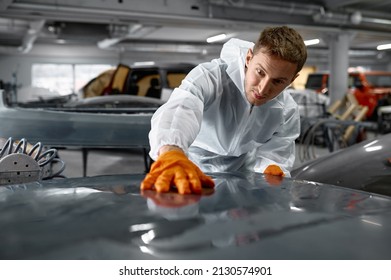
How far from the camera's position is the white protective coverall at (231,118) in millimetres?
1611

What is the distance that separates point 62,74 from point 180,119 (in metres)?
16.5

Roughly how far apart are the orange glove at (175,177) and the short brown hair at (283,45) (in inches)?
22.7

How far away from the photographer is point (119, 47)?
47.0 ft

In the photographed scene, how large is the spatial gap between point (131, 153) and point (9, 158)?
5837 mm

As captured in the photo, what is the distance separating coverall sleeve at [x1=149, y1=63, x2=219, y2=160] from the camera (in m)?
1.34

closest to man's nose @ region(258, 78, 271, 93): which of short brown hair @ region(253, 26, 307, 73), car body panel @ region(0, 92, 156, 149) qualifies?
short brown hair @ region(253, 26, 307, 73)

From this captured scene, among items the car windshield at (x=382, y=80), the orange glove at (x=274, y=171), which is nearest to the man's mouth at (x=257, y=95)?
the orange glove at (x=274, y=171)

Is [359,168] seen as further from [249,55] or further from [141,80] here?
[141,80]

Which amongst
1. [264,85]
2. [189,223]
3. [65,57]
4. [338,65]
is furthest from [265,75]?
[65,57]

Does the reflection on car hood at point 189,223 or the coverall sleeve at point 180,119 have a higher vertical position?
the coverall sleeve at point 180,119

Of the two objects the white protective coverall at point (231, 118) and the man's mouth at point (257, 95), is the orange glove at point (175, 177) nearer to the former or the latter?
the white protective coverall at point (231, 118)

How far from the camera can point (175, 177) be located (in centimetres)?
108
